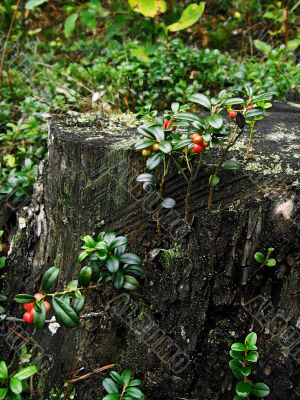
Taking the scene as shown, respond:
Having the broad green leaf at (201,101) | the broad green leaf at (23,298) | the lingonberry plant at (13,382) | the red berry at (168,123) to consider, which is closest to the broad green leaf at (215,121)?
the broad green leaf at (201,101)

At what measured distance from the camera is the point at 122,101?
10.8ft

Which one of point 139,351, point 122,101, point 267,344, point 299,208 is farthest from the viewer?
point 122,101

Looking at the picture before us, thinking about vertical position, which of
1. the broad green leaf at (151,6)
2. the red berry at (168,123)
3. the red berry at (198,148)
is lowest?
the red berry at (198,148)

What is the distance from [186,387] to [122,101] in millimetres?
2026

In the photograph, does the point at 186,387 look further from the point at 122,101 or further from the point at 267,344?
the point at 122,101

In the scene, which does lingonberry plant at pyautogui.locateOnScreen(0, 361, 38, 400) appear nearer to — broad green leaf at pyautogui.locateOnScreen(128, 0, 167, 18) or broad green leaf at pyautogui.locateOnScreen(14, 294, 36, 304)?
broad green leaf at pyautogui.locateOnScreen(14, 294, 36, 304)

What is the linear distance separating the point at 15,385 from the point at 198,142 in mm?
1229

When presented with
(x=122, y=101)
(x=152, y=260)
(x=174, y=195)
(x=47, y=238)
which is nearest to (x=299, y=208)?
(x=174, y=195)

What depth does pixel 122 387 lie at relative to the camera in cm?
197

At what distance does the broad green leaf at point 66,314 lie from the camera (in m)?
1.77

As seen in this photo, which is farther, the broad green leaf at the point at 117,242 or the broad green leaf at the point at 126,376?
the broad green leaf at the point at 126,376

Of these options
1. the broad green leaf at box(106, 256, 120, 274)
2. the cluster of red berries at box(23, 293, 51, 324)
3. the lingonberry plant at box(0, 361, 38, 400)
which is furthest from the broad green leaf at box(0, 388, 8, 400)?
the broad green leaf at box(106, 256, 120, 274)

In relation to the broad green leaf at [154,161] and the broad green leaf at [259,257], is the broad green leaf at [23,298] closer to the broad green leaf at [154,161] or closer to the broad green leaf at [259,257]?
the broad green leaf at [154,161]

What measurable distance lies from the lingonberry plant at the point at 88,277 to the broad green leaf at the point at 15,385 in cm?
28
